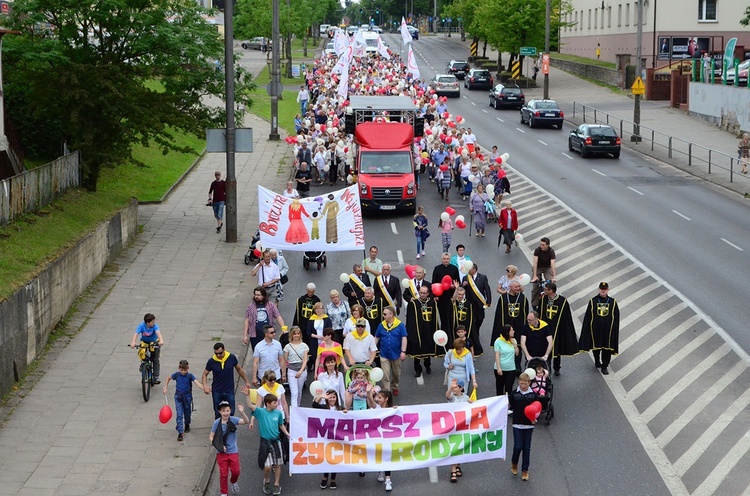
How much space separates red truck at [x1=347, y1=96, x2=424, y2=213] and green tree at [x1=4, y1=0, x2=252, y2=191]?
17.2 feet

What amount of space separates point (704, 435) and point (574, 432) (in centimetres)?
183

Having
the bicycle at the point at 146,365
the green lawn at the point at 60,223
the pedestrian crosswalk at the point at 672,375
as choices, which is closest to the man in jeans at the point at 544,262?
the pedestrian crosswalk at the point at 672,375

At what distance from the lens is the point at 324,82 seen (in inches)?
2418

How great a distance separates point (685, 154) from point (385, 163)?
676 inches

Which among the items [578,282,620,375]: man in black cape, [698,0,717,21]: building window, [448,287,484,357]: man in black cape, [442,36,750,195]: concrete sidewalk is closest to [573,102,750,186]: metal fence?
[442,36,750,195]: concrete sidewalk

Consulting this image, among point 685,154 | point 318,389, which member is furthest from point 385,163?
point 318,389

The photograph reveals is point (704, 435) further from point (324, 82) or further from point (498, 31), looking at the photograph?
point (498, 31)

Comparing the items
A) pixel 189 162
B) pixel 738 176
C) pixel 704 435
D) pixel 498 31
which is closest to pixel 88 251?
pixel 704 435

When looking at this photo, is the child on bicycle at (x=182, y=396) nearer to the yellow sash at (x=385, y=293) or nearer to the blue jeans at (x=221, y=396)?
the blue jeans at (x=221, y=396)

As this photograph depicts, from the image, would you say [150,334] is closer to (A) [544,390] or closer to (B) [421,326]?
(B) [421,326]

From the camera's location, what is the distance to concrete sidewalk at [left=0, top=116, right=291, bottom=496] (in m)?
14.2

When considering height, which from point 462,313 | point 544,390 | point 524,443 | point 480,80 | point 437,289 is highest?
point 480,80

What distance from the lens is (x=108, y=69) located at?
92.9 ft

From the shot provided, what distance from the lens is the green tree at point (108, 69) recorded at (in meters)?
27.8
